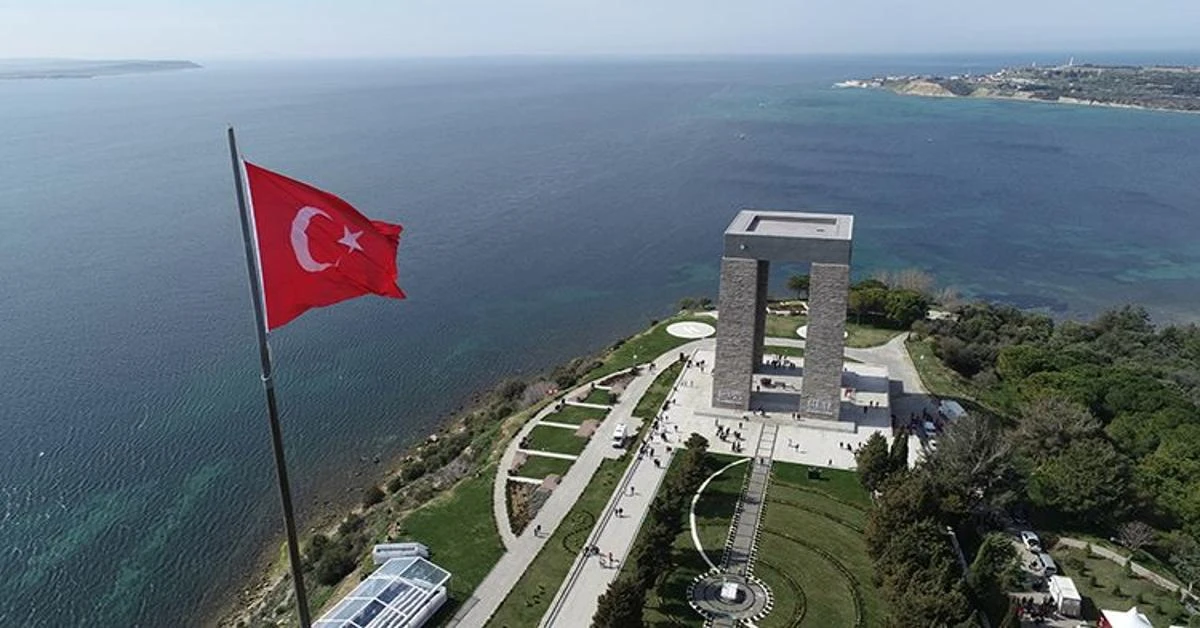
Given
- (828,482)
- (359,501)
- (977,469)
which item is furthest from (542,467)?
(977,469)

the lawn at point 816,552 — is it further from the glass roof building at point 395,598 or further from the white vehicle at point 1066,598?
the glass roof building at point 395,598

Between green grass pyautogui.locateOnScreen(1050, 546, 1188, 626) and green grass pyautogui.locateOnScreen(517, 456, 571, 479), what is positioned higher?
green grass pyautogui.locateOnScreen(517, 456, 571, 479)

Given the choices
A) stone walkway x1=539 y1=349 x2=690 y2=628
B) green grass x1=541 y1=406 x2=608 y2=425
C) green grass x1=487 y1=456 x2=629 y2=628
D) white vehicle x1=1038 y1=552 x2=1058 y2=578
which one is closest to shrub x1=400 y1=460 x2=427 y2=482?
green grass x1=541 y1=406 x2=608 y2=425

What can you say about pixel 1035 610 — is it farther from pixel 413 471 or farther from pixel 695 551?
pixel 413 471

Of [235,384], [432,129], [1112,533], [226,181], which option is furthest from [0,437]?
[432,129]

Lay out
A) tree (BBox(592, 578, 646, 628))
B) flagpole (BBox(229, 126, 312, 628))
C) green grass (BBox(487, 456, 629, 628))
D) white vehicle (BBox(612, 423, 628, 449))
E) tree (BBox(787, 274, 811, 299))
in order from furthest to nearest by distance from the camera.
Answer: tree (BBox(787, 274, 811, 299)) < white vehicle (BBox(612, 423, 628, 449)) < green grass (BBox(487, 456, 629, 628)) < tree (BBox(592, 578, 646, 628)) < flagpole (BBox(229, 126, 312, 628))

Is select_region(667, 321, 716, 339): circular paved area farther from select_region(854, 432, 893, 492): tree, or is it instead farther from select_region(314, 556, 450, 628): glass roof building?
select_region(314, 556, 450, 628): glass roof building

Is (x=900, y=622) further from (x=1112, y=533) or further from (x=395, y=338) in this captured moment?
(x=395, y=338)

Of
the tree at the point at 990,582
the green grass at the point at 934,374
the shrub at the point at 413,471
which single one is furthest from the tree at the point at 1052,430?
the shrub at the point at 413,471
